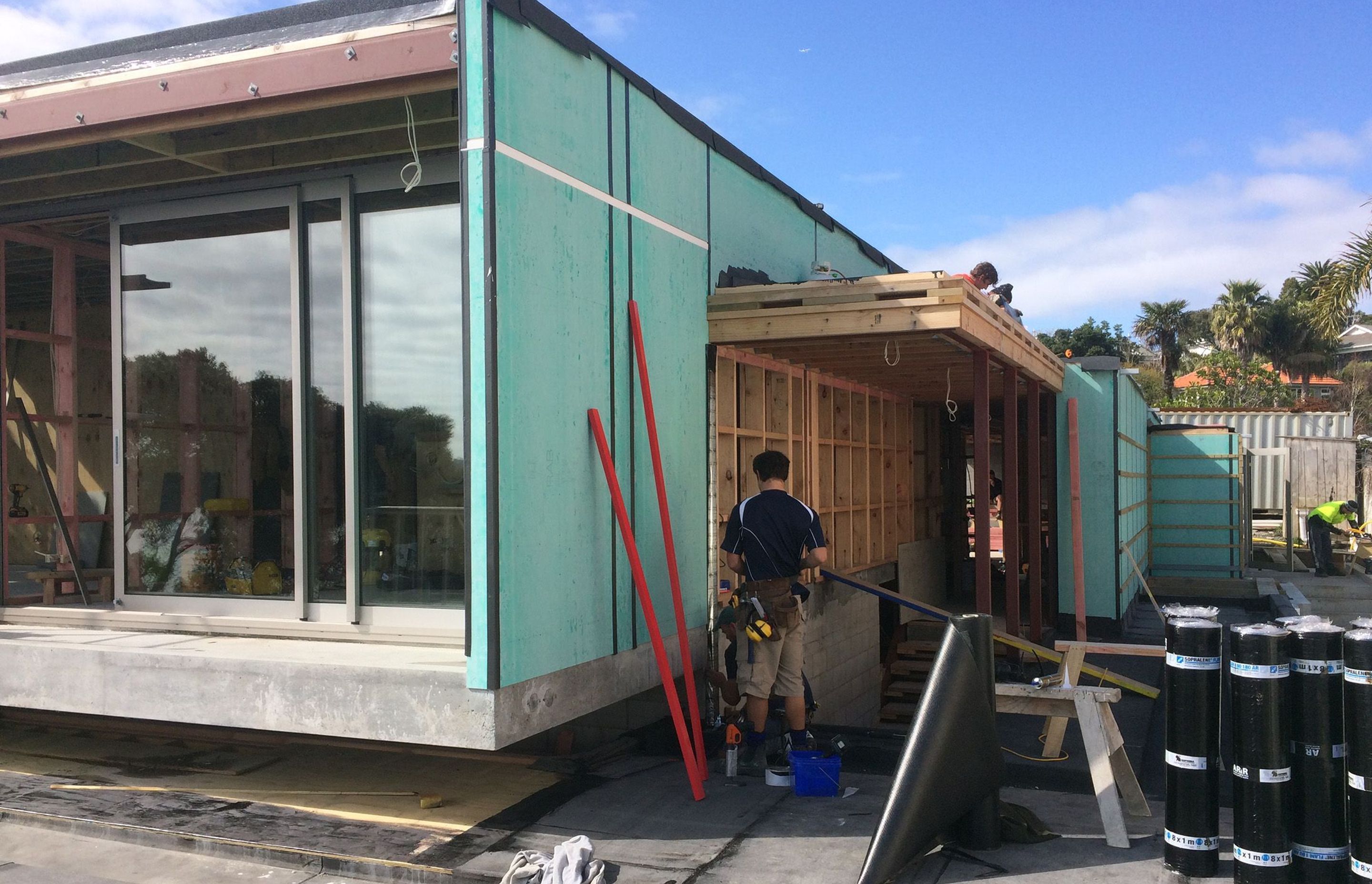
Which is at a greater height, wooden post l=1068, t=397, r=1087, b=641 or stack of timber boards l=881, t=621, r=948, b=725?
wooden post l=1068, t=397, r=1087, b=641

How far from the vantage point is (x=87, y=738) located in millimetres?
7695

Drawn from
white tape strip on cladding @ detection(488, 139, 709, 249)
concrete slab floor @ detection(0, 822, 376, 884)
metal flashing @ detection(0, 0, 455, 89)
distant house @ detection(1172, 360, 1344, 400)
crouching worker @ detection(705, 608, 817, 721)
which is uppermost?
distant house @ detection(1172, 360, 1344, 400)

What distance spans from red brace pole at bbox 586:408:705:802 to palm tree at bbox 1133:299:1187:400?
55.6 m

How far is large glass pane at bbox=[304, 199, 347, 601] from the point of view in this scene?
662cm

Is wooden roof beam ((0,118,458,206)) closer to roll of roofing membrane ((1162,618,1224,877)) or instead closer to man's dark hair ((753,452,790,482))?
man's dark hair ((753,452,790,482))

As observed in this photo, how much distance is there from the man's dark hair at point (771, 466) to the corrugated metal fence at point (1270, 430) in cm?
2098

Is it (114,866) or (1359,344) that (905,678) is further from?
(1359,344)

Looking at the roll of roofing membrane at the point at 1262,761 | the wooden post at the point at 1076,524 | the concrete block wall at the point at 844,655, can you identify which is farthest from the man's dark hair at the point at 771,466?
the wooden post at the point at 1076,524

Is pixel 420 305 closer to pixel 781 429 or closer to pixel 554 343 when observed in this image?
pixel 554 343

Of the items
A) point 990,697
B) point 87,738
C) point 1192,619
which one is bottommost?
point 87,738

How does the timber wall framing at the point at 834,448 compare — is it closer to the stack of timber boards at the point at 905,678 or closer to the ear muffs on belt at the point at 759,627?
the stack of timber boards at the point at 905,678

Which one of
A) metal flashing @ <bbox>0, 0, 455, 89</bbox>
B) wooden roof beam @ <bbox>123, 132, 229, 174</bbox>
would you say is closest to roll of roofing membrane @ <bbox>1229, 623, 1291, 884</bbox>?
metal flashing @ <bbox>0, 0, 455, 89</bbox>

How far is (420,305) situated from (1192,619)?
4597 mm

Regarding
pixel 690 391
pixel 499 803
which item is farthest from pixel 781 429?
pixel 499 803
